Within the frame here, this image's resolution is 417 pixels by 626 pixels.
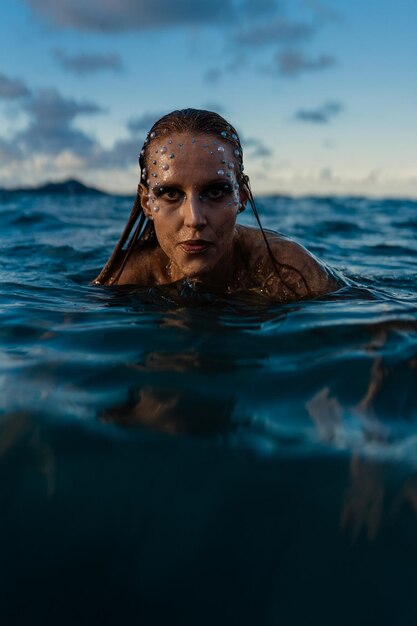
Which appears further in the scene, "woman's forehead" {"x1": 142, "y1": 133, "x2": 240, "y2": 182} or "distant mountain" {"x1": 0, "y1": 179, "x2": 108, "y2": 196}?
"distant mountain" {"x1": 0, "y1": 179, "x2": 108, "y2": 196}

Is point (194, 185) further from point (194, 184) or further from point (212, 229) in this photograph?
point (212, 229)

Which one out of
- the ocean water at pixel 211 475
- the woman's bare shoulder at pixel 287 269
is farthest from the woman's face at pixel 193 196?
the ocean water at pixel 211 475

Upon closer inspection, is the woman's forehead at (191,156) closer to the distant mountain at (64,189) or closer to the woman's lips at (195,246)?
the woman's lips at (195,246)

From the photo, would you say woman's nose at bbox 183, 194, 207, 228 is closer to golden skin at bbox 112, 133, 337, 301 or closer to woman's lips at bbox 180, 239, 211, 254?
golden skin at bbox 112, 133, 337, 301

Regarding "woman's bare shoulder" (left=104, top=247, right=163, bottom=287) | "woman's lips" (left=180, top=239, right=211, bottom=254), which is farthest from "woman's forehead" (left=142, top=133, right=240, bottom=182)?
"woman's bare shoulder" (left=104, top=247, right=163, bottom=287)

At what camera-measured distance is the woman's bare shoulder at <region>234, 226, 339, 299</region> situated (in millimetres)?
3932

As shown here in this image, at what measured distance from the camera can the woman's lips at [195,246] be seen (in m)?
3.67

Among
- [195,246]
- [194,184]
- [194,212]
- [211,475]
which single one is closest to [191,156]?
[194,184]

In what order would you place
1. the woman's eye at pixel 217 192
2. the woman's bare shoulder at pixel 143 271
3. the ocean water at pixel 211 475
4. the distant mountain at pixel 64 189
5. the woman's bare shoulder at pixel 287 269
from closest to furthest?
1. the ocean water at pixel 211 475
2. the woman's eye at pixel 217 192
3. the woman's bare shoulder at pixel 287 269
4. the woman's bare shoulder at pixel 143 271
5. the distant mountain at pixel 64 189

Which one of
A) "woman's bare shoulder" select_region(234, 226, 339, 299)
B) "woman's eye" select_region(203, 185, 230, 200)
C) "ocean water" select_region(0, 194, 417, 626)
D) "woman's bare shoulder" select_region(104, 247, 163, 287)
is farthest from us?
"woman's bare shoulder" select_region(104, 247, 163, 287)

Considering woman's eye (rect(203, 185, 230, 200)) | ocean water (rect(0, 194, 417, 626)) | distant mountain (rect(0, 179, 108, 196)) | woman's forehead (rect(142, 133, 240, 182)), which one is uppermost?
distant mountain (rect(0, 179, 108, 196))

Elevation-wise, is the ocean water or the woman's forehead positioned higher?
the woman's forehead

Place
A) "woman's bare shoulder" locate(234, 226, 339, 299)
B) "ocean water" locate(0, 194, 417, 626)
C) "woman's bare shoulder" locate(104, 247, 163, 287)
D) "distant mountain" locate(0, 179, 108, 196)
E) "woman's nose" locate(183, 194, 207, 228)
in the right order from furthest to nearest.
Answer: "distant mountain" locate(0, 179, 108, 196)
"woman's bare shoulder" locate(104, 247, 163, 287)
"woman's bare shoulder" locate(234, 226, 339, 299)
"woman's nose" locate(183, 194, 207, 228)
"ocean water" locate(0, 194, 417, 626)

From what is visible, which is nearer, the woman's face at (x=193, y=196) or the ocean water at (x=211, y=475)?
the ocean water at (x=211, y=475)
